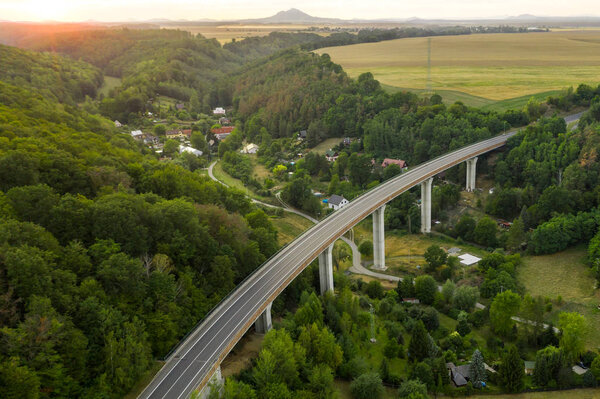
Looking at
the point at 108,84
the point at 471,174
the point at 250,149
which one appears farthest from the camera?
the point at 108,84

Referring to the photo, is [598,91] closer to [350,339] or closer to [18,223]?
[350,339]

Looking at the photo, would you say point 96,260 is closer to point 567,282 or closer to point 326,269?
point 326,269

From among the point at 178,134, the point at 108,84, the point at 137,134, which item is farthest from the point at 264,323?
the point at 108,84

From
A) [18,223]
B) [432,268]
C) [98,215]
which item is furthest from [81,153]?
[432,268]

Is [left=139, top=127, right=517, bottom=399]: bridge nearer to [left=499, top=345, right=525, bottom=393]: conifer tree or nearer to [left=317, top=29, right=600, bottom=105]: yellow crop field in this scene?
[left=499, top=345, right=525, bottom=393]: conifer tree

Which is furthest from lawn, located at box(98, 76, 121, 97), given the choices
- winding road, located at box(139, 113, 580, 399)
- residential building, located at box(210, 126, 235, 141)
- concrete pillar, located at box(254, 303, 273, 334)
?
concrete pillar, located at box(254, 303, 273, 334)

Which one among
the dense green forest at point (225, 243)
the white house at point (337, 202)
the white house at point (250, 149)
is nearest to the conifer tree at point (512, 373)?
the dense green forest at point (225, 243)
